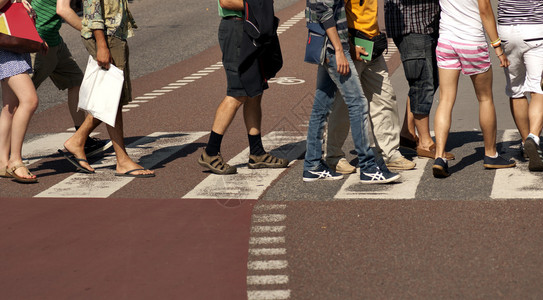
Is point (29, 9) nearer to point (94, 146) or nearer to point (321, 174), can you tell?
point (94, 146)

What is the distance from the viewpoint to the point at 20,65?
8.16 m

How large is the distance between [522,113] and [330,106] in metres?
1.82

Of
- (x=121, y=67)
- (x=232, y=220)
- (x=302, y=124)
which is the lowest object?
(x=302, y=124)

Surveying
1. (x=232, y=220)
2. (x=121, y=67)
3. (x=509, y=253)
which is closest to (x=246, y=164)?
(x=121, y=67)

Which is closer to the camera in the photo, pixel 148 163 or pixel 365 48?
pixel 365 48

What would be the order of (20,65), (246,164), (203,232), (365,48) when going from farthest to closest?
(246,164)
(20,65)
(365,48)
(203,232)

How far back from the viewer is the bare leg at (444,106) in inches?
309

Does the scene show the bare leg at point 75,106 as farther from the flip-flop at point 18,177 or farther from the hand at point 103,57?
the hand at point 103,57

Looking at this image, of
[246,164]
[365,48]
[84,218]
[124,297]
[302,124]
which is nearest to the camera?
[124,297]

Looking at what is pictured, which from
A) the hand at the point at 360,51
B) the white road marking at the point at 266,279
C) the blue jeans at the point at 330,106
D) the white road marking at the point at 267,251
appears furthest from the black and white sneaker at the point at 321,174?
the white road marking at the point at 266,279

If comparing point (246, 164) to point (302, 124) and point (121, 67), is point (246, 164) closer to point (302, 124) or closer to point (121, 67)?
point (121, 67)

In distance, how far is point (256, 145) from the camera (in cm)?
856

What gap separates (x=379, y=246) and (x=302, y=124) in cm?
487

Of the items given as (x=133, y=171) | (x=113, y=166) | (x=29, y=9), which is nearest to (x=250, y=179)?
(x=133, y=171)
